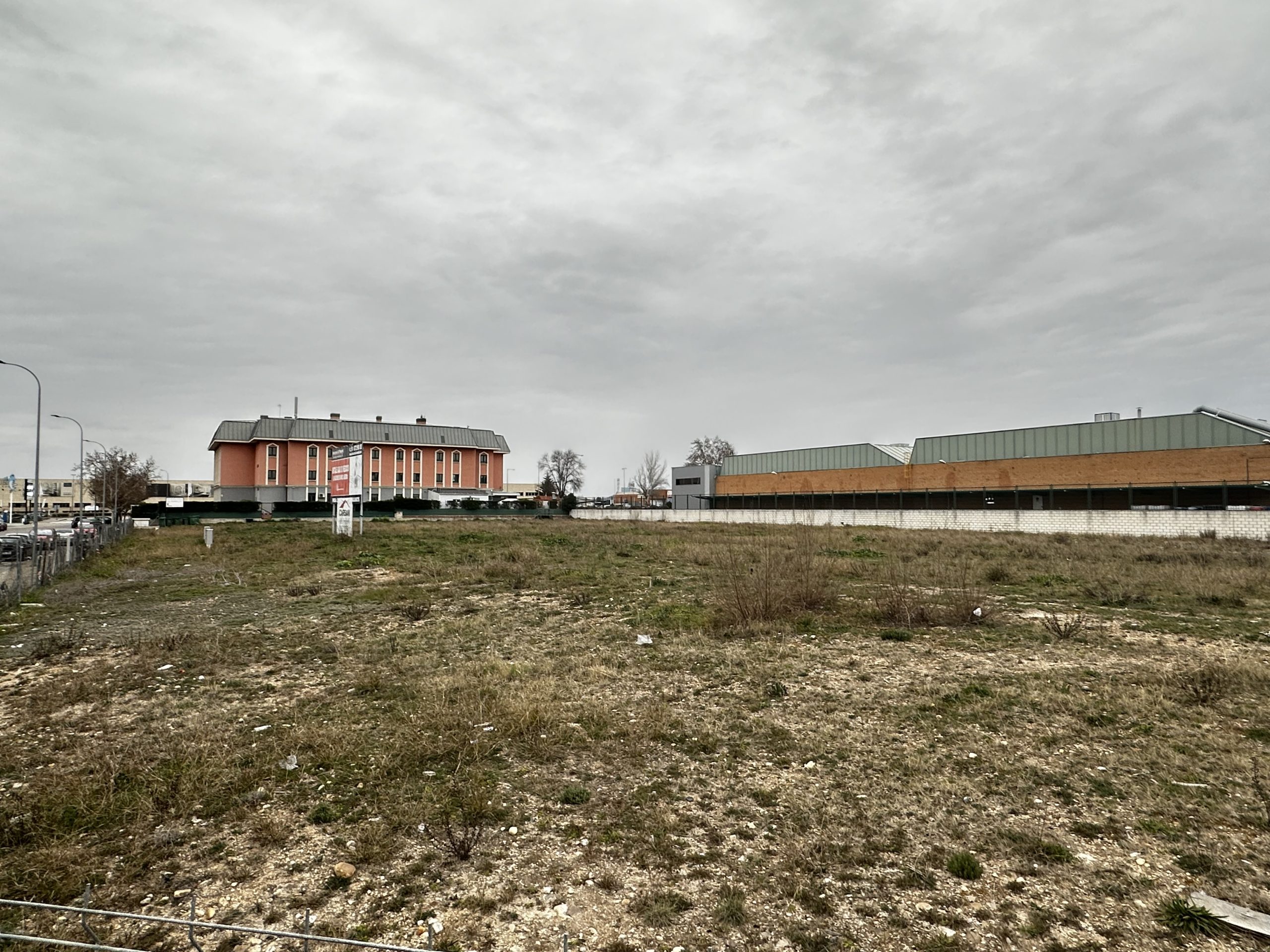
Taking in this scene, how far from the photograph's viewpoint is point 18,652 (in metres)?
A: 10.2

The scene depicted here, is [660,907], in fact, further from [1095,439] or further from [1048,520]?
[1095,439]

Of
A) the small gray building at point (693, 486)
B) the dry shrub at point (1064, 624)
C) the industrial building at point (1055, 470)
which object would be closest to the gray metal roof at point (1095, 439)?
the industrial building at point (1055, 470)

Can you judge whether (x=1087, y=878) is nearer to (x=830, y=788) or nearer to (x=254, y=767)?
(x=830, y=788)

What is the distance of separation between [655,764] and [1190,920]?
363 centimetres

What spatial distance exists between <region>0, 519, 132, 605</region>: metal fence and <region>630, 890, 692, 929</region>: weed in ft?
53.6

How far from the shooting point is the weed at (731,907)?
387 cm

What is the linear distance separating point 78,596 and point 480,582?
8.83m

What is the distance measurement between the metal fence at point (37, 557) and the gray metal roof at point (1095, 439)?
52314 mm

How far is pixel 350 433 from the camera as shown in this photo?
265ft

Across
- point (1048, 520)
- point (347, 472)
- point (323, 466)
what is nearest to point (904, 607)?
point (1048, 520)

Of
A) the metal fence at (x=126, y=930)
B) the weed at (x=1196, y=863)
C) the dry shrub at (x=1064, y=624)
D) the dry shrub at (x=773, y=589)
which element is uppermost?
the dry shrub at (x=773, y=589)

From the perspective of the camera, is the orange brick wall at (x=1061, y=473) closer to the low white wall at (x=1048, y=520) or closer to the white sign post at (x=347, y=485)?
the low white wall at (x=1048, y=520)

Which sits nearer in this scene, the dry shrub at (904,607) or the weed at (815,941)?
the weed at (815,941)

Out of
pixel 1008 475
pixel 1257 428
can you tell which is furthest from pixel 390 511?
pixel 1257 428
